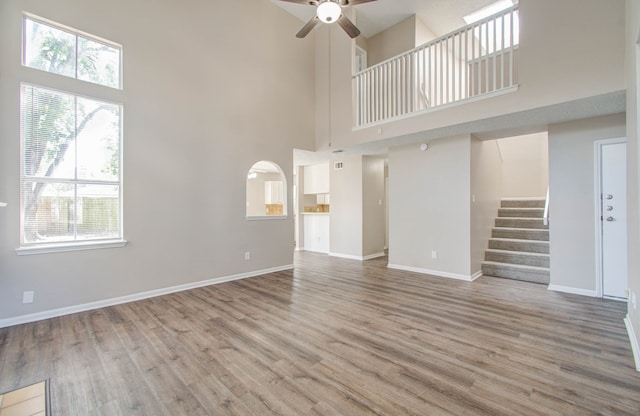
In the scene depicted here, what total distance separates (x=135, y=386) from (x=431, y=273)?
443 cm

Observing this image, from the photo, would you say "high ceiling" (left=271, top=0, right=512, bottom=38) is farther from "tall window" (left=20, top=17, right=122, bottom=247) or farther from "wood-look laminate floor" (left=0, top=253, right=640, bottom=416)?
"wood-look laminate floor" (left=0, top=253, right=640, bottom=416)

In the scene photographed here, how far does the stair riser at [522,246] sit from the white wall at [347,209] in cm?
259

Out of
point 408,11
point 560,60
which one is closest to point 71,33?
point 408,11

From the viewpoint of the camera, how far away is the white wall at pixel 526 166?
6570 mm

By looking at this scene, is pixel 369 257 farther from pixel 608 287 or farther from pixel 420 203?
pixel 608 287

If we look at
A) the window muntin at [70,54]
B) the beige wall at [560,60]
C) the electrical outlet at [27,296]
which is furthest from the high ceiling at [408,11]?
the electrical outlet at [27,296]

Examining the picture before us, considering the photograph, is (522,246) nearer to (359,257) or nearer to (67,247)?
(359,257)

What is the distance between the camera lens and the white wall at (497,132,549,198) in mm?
6570

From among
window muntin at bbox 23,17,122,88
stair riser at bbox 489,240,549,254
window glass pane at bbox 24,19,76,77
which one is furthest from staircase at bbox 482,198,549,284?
window glass pane at bbox 24,19,76,77

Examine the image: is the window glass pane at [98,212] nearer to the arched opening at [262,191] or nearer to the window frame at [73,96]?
the window frame at [73,96]

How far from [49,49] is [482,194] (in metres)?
6.39

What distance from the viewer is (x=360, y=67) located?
651 centimetres

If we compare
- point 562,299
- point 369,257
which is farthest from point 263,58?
point 562,299

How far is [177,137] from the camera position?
3.97 metres
